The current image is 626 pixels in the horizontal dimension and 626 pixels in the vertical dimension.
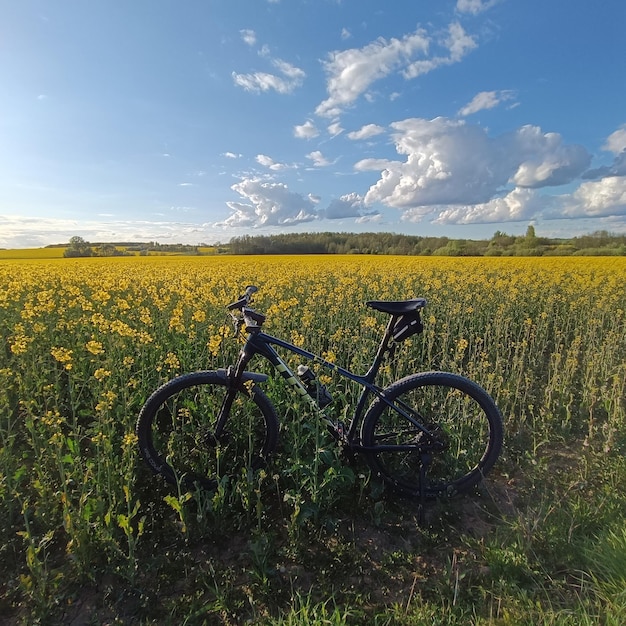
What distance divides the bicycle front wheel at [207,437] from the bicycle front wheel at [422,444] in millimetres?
917

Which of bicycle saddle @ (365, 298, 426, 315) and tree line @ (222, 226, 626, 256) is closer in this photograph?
bicycle saddle @ (365, 298, 426, 315)

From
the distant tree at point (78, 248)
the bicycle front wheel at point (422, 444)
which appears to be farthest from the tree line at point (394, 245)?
the bicycle front wheel at point (422, 444)

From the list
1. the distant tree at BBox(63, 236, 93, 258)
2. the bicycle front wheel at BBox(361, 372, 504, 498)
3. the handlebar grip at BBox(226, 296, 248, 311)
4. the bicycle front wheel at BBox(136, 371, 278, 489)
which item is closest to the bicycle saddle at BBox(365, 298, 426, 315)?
the bicycle front wheel at BBox(361, 372, 504, 498)

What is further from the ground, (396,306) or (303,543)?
(396,306)

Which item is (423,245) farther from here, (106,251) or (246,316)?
(246,316)

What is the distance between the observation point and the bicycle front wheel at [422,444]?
10.1 ft

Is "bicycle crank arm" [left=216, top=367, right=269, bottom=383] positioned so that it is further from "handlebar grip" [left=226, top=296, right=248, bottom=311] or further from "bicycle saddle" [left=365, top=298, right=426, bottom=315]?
"bicycle saddle" [left=365, top=298, right=426, bottom=315]

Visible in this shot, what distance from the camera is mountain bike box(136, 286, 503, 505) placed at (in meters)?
3.01

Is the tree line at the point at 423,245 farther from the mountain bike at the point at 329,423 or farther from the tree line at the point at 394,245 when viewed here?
the mountain bike at the point at 329,423

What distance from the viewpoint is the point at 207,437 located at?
10.3 ft

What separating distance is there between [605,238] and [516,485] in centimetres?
5275

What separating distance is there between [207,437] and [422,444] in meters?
1.77

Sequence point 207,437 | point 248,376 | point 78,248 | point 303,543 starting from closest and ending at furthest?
point 303,543 < point 248,376 < point 207,437 < point 78,248

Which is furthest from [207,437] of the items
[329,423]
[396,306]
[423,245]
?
[423,245]
